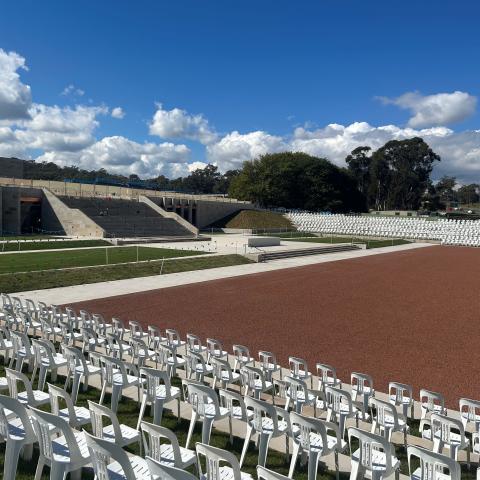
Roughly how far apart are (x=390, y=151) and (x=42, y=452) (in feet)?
385

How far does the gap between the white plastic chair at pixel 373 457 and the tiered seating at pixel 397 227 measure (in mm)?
54758

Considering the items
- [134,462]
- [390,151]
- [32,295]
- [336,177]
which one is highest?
[390,151]

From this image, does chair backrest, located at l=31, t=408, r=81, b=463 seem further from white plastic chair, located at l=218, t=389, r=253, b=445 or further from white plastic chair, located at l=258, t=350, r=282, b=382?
white plastic chair, located at l=258, t=350, r=282, b=382

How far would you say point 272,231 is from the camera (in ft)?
215

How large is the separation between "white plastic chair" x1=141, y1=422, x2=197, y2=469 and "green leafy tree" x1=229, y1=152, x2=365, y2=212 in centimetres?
8081

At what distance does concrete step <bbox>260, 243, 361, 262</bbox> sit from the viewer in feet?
109

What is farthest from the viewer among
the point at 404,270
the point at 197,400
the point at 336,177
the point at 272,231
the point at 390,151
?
the point at 390,151

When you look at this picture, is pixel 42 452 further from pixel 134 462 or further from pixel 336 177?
pixel 336 177

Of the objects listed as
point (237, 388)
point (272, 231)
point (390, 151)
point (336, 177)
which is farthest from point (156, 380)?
point (390, 151)

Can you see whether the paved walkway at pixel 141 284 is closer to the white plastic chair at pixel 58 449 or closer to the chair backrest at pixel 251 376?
the chair backrest at pixel 251 376

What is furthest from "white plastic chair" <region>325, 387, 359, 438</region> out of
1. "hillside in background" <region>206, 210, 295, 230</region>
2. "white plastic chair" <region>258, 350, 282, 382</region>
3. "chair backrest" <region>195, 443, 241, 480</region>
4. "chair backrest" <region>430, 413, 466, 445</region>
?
"hillside in background" <region>206, 210, 295, 230</region>

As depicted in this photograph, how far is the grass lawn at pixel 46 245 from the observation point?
31.5m

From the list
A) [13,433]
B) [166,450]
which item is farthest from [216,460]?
[13,433]

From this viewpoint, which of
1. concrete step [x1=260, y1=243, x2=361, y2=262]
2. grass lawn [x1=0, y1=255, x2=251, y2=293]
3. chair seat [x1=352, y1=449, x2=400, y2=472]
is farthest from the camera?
concrete step [x1=260, y1=243, x2=361, y2=262]
